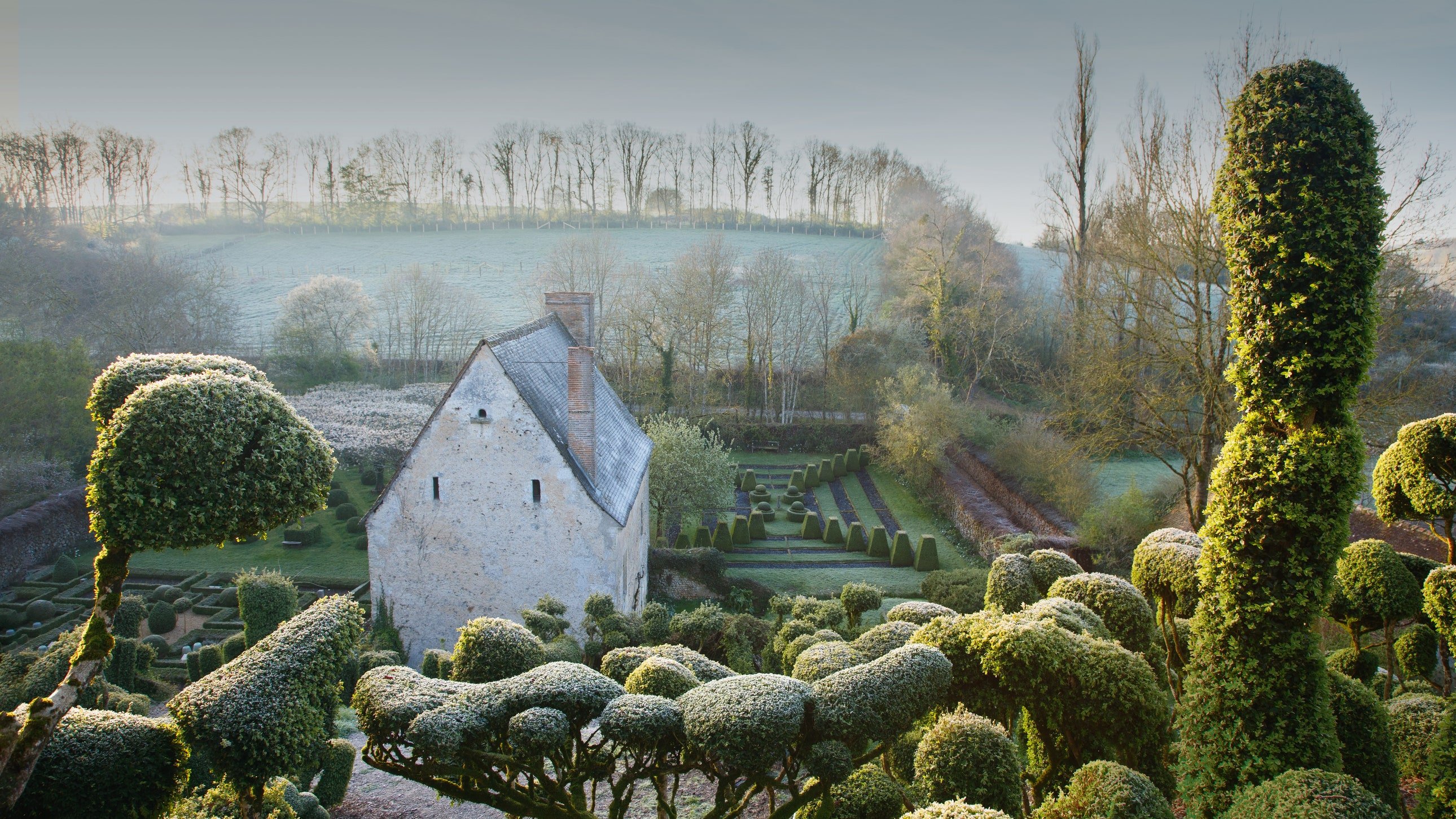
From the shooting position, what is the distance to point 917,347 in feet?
145

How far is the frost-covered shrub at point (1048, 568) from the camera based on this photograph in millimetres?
12078

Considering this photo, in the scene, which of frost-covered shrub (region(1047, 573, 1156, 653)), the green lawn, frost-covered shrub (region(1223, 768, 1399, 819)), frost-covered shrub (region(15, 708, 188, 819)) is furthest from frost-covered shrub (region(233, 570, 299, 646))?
frost-covered shrub (region(1223, 768, 1399, 819))

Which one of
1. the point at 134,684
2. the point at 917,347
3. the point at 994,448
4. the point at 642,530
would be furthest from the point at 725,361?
the point at 134,684

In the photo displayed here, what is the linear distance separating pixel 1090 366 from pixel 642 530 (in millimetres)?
14177

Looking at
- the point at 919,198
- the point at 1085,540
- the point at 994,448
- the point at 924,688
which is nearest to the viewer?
the point at 924,688

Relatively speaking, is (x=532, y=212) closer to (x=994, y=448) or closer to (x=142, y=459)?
(x=994, y=448)

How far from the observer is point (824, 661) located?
31.8 ft

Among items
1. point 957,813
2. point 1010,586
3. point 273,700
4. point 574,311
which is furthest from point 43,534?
point 957,813

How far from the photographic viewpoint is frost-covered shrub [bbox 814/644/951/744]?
26.1 feet

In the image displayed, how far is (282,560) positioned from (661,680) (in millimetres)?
21630

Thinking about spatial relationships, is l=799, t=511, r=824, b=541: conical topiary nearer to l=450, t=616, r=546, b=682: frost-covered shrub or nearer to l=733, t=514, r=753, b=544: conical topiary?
l=733, t=514, r=753, b=544: conical topiary

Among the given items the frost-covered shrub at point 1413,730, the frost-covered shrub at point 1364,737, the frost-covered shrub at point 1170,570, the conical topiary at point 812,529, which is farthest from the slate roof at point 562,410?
the frost-covered shrub at point 1413,730

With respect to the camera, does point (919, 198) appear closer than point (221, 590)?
No

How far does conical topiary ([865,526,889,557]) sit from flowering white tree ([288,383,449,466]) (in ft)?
56.7
